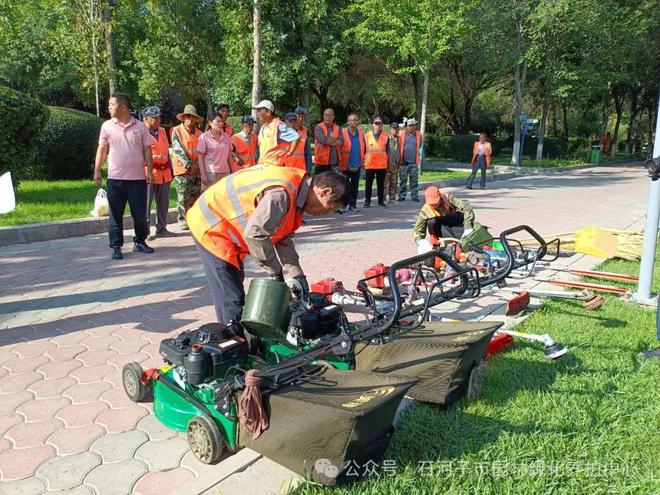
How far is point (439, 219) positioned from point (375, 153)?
220 inches

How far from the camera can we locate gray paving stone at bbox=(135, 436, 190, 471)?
271 centimetres

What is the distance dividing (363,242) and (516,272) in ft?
8.36

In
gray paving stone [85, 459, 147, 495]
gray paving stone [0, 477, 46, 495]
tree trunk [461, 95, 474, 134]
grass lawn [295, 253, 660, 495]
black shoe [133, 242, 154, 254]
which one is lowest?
gray paving stone [0, 477, 46, 495]

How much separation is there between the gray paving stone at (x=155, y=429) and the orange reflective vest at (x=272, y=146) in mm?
5231

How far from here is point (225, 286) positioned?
3.46 m

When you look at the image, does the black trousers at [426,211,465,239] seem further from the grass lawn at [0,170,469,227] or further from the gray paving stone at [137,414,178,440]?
the grass lawn at [0,170,469,227]

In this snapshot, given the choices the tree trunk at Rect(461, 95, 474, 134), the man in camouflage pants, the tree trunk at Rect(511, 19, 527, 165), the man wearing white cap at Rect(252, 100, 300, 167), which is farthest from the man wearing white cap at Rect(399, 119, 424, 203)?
the tree trunk at Rect(461, 95, 474, 134)

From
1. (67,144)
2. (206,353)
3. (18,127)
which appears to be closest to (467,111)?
(67,144)

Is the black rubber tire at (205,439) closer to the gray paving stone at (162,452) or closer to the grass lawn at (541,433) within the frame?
the gray paving stone at (162,452)

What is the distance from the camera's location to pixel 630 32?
24844 millimetres

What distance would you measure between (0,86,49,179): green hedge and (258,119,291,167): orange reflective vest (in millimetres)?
4516

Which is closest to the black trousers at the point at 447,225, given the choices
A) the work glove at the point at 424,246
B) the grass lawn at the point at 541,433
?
the work glove at the point at 424,246

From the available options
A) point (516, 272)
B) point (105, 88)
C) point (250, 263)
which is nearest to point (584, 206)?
point (516, 272)

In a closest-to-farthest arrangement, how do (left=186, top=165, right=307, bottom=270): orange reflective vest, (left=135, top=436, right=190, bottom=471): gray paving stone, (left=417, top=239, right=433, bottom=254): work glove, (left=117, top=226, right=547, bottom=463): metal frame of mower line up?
(left=117, top=226, right=547, bottom=463): metal frame of mower
(left=135, top=436, right=190, bottom=471): gray paving stone
(left=186, top=165, right=307, bottom=270): orange reflective vest
(left=417, top=239, right=433, bottom=254): work glove
